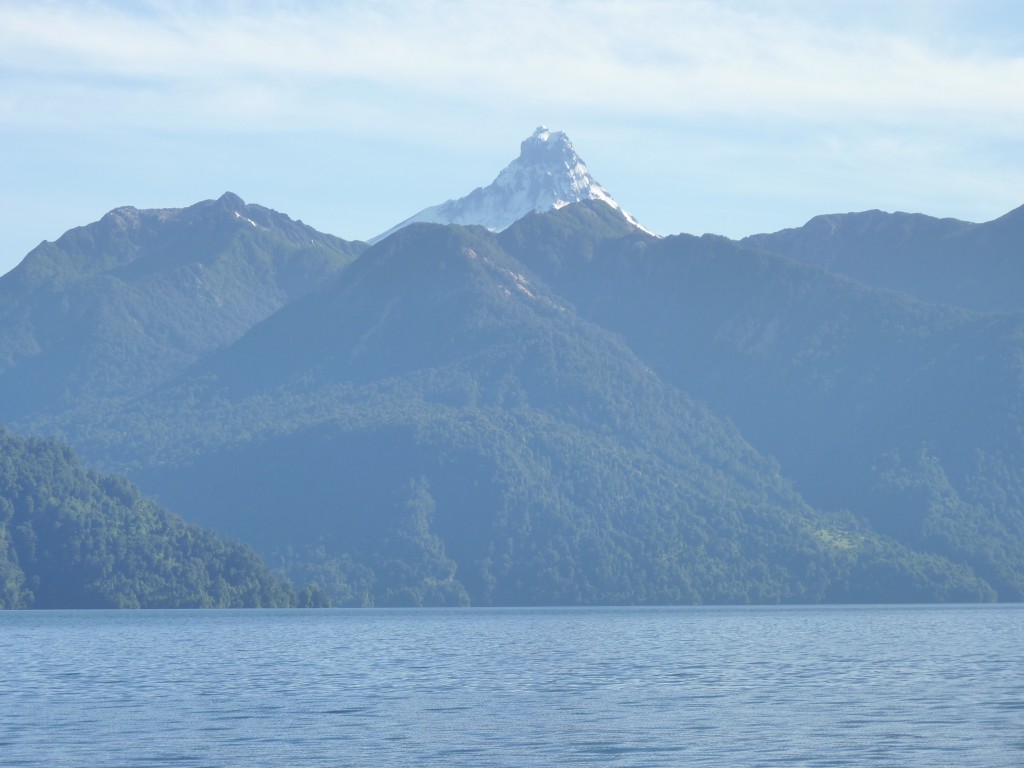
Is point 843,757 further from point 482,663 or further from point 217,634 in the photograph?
point 217,634

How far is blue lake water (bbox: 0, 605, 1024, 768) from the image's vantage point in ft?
174

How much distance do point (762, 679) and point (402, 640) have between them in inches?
1990

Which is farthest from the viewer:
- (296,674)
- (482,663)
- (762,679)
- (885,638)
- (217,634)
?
(217,634)

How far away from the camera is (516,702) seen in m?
68.5

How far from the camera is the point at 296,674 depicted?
85.2 metres

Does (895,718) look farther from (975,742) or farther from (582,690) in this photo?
(582,690)

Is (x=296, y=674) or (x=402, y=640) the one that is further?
(x=402, y=640)

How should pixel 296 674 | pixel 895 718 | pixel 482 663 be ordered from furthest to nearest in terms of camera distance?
pixel 482 663 → pixel 296 674 → pixel 895 718

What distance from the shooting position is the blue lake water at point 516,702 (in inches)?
2090

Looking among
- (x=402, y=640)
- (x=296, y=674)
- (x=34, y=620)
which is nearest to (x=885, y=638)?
(x=402, y=640)

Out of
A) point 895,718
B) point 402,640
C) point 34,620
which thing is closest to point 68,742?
point 895,718

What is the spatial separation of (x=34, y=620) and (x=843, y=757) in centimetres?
12938

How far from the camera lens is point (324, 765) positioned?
51.1 m

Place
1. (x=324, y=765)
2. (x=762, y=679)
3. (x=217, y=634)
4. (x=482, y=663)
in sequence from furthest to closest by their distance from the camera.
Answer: (x=217, y=634) < (x=482, y=663) < (x=762, y=679) < (x=324, y=765)
